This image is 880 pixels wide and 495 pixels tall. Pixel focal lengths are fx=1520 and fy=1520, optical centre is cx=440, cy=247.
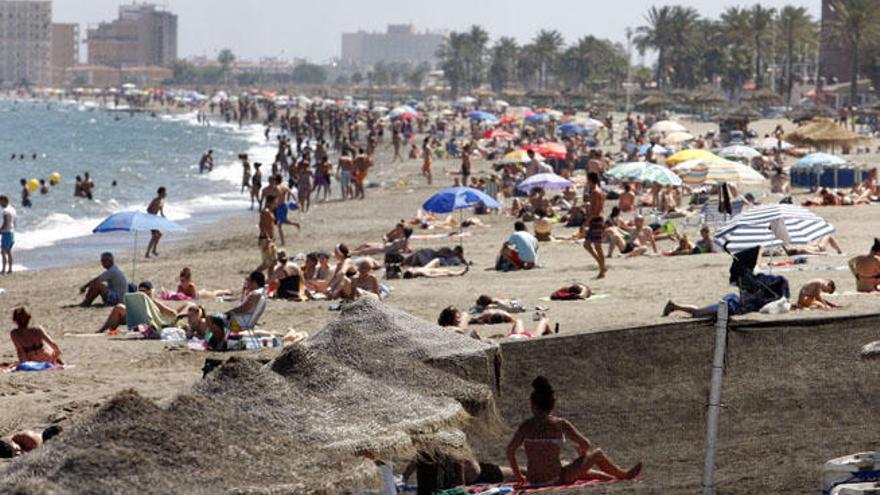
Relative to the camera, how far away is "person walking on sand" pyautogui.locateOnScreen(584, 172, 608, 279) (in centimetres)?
1750

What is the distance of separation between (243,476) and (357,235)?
66.4ft

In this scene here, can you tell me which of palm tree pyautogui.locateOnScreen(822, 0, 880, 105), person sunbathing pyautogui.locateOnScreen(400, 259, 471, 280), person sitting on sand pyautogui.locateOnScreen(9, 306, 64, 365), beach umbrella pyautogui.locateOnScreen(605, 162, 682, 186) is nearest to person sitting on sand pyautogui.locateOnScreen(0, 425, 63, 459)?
person sitting on sand pyautogui.locateOnScreen(9, 306, 64, 365)

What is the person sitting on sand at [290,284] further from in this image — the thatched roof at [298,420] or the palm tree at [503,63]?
the palm tree at [503,63]

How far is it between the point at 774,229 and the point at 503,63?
451 feet

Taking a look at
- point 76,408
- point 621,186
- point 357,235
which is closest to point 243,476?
point 76,408

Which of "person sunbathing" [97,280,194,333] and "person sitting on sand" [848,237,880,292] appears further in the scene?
"person sunbathing" [97,280,194,333]

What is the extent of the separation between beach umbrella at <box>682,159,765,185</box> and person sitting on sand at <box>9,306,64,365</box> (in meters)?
12.4

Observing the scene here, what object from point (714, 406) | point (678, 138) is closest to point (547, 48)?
point (678, 138)

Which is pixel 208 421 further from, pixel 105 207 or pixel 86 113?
pixel 86 113

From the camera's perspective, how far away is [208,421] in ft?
23.7

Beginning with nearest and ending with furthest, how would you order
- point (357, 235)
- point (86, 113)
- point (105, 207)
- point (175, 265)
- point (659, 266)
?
point (659, 266), point (175, 265), point (357, 235), point (105, 207), point (86, 113)

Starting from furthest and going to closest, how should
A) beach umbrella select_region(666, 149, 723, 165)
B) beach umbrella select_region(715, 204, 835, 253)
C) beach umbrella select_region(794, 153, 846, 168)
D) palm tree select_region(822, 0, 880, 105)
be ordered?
palm tree select_region(822, 0, 880, 105), beach umbrella select_region(794, 153, 846, 168), beach umbrella select_region(666, 149, 723, 165), beach umbrella select_region(715, 204, 835, 253)

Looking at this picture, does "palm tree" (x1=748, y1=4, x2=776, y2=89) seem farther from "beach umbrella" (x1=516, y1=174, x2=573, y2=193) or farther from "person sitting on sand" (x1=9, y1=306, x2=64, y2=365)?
"person sitting on sand" (x1=9, y1=306, x2=64, y2=365)

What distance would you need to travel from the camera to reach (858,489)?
24.5ft
